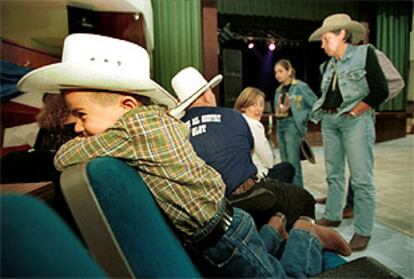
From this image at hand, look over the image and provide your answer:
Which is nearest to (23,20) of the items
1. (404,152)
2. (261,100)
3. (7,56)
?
(7,56)

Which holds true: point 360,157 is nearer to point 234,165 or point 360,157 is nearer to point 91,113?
point 234,165

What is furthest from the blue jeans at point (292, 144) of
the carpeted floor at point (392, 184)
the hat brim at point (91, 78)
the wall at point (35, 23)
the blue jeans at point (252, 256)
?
the hat brim at point (91, 78)

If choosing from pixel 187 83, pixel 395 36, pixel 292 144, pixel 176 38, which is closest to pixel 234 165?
pixel 187 83

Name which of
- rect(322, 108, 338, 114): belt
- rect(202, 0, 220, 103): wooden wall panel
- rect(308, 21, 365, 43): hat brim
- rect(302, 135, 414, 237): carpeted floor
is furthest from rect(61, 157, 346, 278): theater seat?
rect(202, 0, 220, 103): wooden wall panel

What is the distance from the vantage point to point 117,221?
0.49 metres

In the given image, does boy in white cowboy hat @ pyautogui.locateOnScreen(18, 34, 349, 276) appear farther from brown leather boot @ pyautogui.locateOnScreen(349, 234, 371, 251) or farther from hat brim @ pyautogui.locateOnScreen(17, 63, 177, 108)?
brown leather boot @ pyautogui.locateOnScreen(349, 234, 371, 251)

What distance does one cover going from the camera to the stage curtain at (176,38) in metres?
3.30

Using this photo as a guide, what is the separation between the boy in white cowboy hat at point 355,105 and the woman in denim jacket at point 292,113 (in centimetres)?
79

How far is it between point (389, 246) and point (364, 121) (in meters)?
0.73

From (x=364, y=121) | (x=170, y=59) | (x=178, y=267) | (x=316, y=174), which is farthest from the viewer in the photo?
(x=316, y=174)

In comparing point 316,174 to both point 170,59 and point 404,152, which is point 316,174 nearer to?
point 170,59

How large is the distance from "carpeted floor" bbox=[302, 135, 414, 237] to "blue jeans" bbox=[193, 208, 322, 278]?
4.69ft

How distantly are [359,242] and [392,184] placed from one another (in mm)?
1660

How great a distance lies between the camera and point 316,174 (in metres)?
3.72
